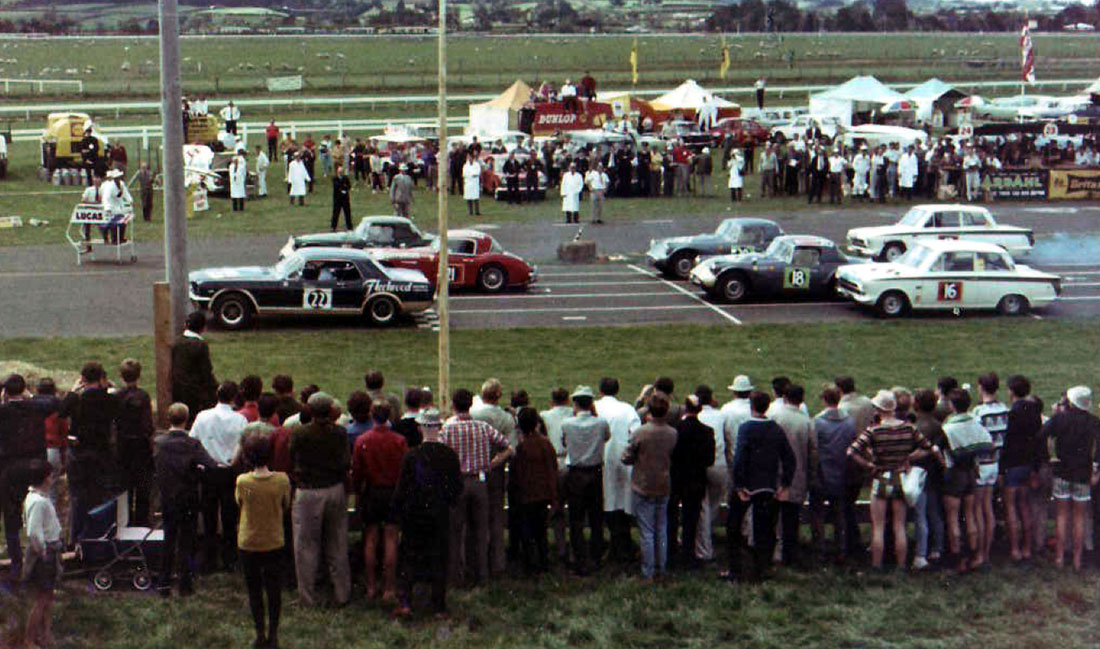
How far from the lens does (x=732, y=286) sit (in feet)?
83.4

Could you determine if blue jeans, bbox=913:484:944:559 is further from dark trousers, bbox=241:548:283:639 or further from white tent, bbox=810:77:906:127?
white tent, bbox=810:77:906:127

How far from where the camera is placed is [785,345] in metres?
21.5

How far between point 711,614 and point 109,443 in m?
5.10

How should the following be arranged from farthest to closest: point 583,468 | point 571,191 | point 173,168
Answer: point 571,191 → point 173,168 → point 583,468

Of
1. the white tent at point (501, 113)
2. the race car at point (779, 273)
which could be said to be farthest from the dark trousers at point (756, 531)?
the white tent at point (501, 113)

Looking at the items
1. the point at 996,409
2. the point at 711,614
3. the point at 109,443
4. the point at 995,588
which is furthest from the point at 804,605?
the point at 109,443

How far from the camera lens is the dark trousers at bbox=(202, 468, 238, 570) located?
10750 mm

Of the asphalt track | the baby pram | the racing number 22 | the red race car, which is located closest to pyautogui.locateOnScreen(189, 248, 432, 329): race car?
the asphalt track

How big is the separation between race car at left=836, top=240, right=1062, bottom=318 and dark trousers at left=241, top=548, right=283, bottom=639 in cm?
1673

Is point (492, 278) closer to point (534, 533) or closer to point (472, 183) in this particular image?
point (472, 183)

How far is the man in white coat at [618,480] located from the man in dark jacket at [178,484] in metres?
3.25

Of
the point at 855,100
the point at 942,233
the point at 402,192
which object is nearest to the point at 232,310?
the point at 402,192

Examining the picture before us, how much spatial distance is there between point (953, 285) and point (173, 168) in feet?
50.2

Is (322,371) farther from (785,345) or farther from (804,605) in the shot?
(804,605)
